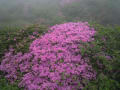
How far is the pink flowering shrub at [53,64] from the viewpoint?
413cm

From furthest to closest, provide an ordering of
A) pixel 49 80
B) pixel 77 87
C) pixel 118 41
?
pixel 118 41 → pixel 49 80 → pixel 77 87

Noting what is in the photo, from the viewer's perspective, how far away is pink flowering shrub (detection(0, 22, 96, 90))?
4129 mm

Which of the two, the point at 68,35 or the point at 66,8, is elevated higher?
the point at 66,8

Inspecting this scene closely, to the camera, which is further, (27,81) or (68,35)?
(68,35)

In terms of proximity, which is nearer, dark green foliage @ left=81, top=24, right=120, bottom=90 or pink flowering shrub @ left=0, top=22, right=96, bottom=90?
dark green foliage @ left=81, top=24, right=120, bottom=90

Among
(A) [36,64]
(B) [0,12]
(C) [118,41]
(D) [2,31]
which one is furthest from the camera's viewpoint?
(B) [0,12]

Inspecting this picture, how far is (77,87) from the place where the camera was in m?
A: 3.95

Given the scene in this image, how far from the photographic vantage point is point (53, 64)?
4484 millimetres

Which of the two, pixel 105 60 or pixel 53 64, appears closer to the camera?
pixel 105 60

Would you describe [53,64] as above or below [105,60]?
below

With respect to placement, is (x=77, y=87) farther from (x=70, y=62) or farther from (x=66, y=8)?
(x=66, y=8)

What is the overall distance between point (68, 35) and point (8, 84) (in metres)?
2.87

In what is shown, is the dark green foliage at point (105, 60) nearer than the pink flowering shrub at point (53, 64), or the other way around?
the dark green foliage at point (105, 60)

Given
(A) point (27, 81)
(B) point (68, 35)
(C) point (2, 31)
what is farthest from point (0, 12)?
(A) point (27, 81)
